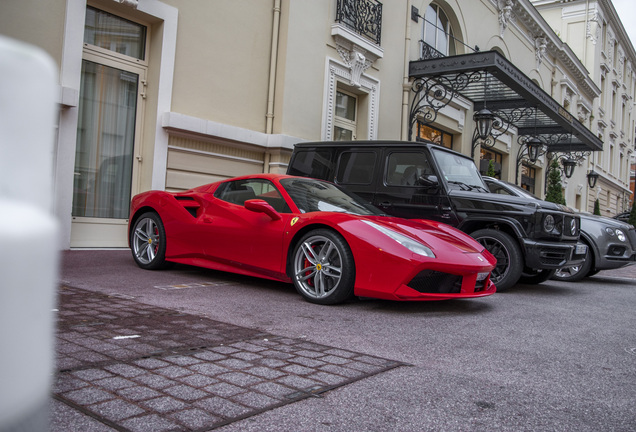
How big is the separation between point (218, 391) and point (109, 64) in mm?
7108

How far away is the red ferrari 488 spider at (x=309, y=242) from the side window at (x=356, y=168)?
127cm

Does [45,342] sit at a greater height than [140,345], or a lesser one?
greater

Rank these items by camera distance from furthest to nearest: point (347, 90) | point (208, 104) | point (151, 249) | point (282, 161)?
1. point (347, 90)
2. point (282, 161)
3. point (208, 104)
4. point (151, 249)

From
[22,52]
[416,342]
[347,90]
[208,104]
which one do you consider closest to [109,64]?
[208,104]

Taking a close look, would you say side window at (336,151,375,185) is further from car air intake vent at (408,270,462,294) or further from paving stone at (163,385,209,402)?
paving stone at (163,385,209,402)

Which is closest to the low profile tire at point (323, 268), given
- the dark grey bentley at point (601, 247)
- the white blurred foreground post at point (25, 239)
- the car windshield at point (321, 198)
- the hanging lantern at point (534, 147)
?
the car windshield at point (321, 198)

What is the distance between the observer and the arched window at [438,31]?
15.5 meters

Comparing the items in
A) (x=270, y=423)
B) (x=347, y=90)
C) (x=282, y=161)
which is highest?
(x=347, y=90)

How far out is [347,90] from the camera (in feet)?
41.0

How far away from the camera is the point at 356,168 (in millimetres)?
7016

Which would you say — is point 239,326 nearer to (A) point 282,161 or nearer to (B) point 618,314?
(B) point 618,314

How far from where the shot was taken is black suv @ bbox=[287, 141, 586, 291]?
20.0 feet

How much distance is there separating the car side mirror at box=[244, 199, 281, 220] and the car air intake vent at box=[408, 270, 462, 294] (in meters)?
1.44

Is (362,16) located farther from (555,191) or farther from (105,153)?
(555,191)
